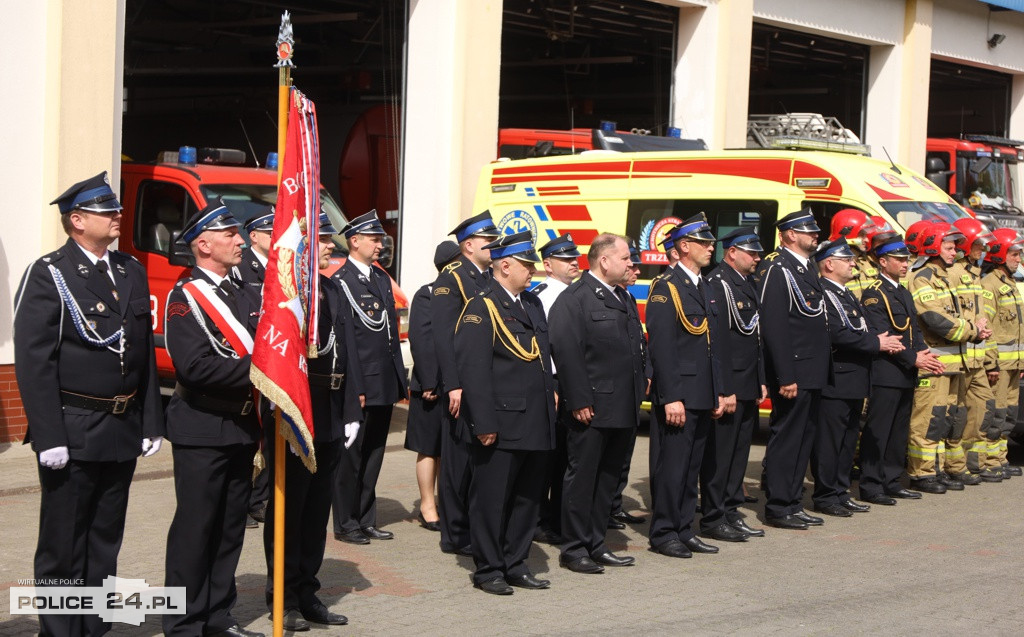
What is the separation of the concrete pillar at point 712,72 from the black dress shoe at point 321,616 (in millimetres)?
11850

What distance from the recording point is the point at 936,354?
10.4 m

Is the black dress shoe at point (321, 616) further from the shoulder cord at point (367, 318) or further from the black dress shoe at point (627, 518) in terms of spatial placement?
the black dress shoe at point (627, 518)

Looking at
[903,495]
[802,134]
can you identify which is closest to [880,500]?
[903,495]

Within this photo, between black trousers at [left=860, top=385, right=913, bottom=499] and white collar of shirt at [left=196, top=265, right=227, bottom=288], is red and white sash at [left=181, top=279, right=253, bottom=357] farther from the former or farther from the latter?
black trousers at [left=860, top=385, right=913, bottom=499]

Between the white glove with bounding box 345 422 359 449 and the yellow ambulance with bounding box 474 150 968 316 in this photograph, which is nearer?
the white glove with bounding box 345 422 359 449

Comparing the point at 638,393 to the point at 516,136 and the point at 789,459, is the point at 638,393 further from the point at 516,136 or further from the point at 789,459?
the point at 516,136

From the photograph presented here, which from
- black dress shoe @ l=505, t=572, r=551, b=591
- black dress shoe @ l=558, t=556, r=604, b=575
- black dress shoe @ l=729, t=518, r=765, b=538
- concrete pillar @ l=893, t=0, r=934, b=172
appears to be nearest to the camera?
black dress shoe @ l=505, t=572, r=551, b=591

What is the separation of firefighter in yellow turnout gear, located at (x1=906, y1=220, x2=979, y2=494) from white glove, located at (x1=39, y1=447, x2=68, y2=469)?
6.95m

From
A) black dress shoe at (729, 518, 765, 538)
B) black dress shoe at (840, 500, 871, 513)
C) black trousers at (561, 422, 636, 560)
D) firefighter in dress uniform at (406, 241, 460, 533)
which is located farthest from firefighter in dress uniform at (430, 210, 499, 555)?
black dress shoe at (840, 500, 871, 513)

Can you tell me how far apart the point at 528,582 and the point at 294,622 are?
144cm

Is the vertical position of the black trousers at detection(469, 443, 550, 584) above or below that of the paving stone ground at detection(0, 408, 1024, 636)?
above

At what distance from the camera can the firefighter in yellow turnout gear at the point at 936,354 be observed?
10.4 meters

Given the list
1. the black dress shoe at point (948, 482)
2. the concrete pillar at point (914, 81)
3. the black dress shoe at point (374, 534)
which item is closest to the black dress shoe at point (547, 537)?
the black dress shoe at point (374, 534)

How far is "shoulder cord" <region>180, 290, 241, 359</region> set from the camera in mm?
5707
